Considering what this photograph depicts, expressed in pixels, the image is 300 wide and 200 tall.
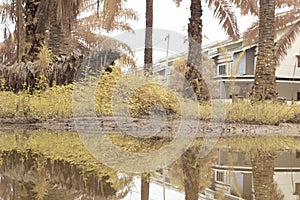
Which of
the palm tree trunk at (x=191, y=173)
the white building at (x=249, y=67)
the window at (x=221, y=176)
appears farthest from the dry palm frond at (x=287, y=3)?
the window at (x=221, y=176)

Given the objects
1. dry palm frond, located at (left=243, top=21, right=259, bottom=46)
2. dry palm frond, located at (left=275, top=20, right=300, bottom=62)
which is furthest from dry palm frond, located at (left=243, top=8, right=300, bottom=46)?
dry palm frond, located at (left=275, top=20, right=300, bottom=62)

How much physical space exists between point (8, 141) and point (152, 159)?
3.44 m

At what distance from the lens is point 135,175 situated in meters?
5.10

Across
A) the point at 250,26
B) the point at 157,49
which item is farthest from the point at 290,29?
the point at 157,49

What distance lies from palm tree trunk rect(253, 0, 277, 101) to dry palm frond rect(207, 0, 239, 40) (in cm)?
528

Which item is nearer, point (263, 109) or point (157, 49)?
point (263, 109)

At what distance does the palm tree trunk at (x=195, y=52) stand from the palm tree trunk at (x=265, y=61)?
153 cm

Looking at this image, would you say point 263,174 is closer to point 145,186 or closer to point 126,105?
point 145,186

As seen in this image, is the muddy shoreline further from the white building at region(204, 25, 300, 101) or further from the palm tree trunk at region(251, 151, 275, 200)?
the white building at region(204, 25, 300, 101)

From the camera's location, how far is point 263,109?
42.5ft

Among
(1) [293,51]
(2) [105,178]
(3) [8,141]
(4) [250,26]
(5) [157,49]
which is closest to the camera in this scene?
(2) [105,178]

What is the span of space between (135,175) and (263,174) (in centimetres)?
133

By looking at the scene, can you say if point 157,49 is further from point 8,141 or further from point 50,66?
point 8,141

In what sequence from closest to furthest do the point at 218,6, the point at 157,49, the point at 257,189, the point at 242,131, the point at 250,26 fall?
1. the point at 257,189
2. the point at 242,131
3. the point at 157,49
4. the point at 218,6
5. the point at 250,26
